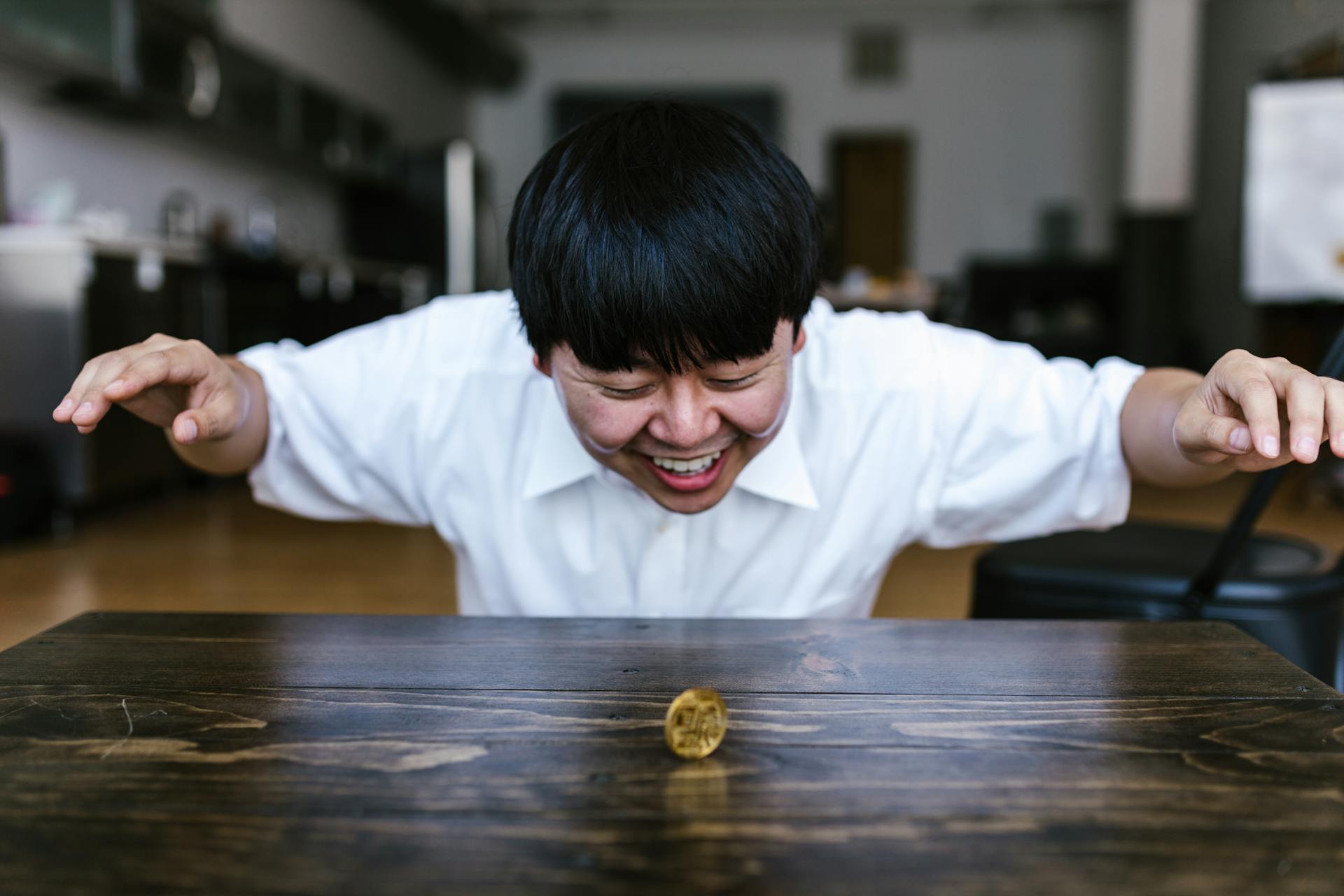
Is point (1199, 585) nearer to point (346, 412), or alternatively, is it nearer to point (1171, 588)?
point (1171, 588)

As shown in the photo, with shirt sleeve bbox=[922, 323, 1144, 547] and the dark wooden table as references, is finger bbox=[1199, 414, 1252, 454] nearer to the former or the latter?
the dark wooden table

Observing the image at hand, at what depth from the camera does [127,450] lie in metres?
3.80

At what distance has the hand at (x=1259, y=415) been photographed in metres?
0.72

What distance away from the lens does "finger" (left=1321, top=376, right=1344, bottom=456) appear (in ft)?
2.34

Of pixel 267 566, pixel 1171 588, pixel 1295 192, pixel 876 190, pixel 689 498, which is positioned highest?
pixel 876 190

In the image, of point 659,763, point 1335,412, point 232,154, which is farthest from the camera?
point 232,154

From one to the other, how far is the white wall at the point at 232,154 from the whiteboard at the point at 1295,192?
465 cm

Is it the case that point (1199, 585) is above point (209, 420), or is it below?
below

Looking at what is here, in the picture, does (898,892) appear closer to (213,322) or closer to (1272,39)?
(213,322)

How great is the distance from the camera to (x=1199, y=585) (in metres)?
1.28

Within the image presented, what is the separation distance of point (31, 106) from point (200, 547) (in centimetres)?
184

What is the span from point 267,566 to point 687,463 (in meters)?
2.51

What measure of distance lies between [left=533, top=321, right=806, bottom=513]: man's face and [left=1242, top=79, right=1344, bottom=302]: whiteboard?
178 inches

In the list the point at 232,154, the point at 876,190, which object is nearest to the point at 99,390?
the point at 232,154
